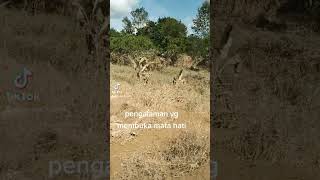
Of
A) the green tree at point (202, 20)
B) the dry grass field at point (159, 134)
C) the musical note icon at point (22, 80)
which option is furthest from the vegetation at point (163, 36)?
the musical note icon at point (22, 80)

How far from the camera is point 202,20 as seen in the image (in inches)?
193

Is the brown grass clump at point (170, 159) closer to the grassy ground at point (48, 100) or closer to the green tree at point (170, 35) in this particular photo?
the grassy ground at point (48, 100)

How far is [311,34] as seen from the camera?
203 inches

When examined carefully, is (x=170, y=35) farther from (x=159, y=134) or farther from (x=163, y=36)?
(x=159, y=134)

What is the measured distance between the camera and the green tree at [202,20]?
4875 millimetres

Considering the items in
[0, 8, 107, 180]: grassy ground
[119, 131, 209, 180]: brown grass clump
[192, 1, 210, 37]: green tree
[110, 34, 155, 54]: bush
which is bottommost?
[119, 131, 209, 180]: brown grass clump

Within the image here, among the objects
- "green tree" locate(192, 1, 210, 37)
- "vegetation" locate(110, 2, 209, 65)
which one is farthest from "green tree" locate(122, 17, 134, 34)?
"green tree" locate(192, 1, 210, 37)

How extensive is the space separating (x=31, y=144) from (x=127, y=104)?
0.95m

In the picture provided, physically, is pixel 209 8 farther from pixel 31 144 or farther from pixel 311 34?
pixel 31 144

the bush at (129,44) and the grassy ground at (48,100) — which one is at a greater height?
the bush at (129,44)

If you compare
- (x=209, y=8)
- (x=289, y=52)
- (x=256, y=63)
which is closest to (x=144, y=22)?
(x=209, y=8)

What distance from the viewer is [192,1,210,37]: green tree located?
4.88 metres

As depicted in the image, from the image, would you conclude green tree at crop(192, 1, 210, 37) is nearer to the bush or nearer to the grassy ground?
the bush

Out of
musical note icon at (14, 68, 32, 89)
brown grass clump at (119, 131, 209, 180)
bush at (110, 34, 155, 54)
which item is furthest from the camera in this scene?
bush at (110, 34, 155, 54)
